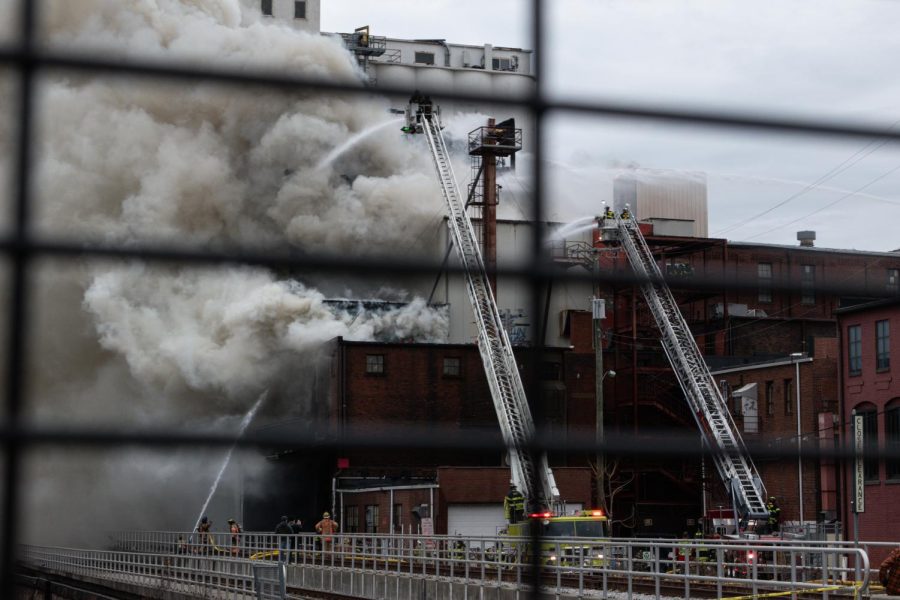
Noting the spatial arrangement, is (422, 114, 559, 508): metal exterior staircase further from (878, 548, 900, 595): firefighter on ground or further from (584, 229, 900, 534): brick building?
(878, 548, 900, 595): firefighter on ground

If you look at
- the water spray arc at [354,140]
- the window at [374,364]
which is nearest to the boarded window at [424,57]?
the water spray arc at [354,140]

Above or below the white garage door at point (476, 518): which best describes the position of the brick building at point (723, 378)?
above

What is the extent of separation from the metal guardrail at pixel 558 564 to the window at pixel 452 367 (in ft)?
45.0

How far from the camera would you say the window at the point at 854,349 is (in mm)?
18016

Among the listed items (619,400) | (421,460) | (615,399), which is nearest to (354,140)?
(421,460)

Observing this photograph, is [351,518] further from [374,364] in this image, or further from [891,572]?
[891,572]

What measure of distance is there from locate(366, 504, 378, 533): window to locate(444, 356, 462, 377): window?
9.03 m

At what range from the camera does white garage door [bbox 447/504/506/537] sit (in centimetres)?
4462

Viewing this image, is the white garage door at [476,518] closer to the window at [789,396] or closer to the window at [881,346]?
the window at [789,396]

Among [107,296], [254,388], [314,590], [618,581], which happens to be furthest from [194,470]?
[618,581]

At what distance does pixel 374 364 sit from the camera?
163ft

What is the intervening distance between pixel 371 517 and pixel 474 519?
11.9 ft

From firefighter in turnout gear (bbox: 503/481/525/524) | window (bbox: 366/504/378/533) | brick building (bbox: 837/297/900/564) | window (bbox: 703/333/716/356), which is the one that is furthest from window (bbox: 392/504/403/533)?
brick building (bbox: 837/297/900/564)

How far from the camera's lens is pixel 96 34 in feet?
208
